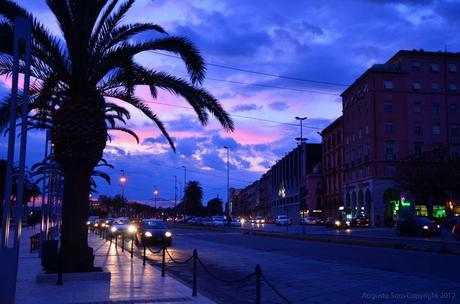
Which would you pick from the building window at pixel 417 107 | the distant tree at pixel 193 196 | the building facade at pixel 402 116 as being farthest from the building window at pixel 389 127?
the distant tree at pixel 193 196

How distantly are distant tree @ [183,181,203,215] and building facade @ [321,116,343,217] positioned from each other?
5697 centimetres

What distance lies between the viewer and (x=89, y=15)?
1468 centimetres

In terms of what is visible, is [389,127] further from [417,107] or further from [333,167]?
[333,167]

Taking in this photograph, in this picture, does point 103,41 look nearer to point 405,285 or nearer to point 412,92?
point 405,285

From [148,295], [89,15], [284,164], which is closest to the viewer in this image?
[148,295]

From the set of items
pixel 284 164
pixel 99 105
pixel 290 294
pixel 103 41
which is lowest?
pixel 290 294

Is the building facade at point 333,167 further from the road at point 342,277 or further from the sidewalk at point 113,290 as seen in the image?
the sidewalk at point 113,290

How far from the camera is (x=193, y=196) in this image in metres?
162

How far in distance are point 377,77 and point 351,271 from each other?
63852 millimetres

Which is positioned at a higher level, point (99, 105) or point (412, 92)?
point (412, 92)

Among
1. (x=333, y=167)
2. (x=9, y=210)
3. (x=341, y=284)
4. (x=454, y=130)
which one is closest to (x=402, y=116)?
(x=454, y=130)

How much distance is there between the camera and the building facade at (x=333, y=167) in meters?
97.8

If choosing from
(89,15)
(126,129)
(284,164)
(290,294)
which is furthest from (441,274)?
(284,164)

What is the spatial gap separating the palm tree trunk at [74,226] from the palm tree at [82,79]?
0.08 feet
